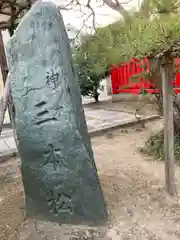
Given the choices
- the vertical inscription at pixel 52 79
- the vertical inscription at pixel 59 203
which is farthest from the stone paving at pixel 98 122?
the vertical inscription at pixel 52 79

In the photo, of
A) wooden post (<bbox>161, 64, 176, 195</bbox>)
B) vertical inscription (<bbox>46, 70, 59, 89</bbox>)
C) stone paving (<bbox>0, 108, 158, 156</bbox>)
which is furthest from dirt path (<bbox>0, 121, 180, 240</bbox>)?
vertical inscription (<bbox>46, 70, 59, 89</bbox>)

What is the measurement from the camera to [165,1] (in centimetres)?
166

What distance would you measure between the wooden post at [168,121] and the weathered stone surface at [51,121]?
0.79 metres

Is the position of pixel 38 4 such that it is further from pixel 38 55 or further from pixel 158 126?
pixel 158 126

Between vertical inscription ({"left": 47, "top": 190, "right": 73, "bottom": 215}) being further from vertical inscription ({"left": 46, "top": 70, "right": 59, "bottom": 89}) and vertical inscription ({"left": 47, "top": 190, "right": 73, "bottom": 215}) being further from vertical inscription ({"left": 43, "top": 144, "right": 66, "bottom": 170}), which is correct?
vertical inscription ({"left": 46, "top": 70, "right": 59, "bottom": 89})

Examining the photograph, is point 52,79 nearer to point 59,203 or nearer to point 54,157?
point 54,157

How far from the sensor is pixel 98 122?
6.26 m

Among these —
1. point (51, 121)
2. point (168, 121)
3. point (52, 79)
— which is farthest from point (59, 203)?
point (168, 121)

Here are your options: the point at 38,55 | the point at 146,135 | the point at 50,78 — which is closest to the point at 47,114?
the point at 50,78

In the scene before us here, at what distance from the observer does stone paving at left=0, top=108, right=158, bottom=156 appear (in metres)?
5.02

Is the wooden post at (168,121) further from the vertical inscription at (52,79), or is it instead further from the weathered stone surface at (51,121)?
the vertical inscription at (52,79)

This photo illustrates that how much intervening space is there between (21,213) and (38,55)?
1.44 m

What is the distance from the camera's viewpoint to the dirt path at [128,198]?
7.25 feet

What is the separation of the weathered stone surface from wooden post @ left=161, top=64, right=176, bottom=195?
0.79m
